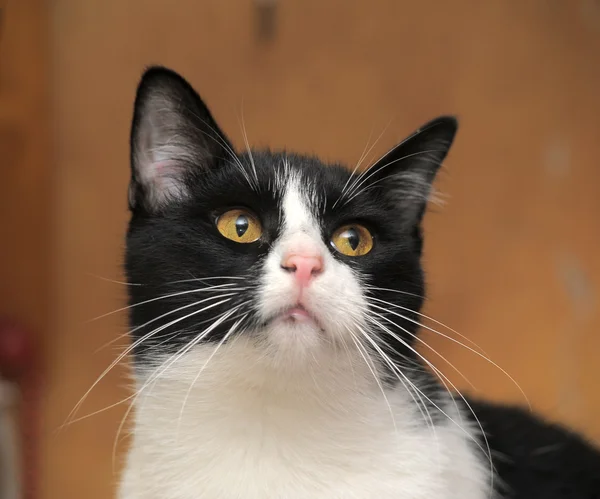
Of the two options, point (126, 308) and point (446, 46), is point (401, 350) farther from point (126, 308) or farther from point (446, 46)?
point (446, 46)

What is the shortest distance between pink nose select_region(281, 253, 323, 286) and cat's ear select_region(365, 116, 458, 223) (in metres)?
0.27

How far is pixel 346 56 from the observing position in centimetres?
171

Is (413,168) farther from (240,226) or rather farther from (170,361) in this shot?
(170,361)

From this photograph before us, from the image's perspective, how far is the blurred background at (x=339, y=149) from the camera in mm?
1692

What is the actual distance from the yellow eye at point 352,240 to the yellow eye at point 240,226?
0.11m

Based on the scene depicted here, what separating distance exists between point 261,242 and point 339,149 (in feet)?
3.35

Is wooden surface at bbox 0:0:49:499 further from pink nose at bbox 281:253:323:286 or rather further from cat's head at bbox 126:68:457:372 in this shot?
pink nose at bbox 281:253:323:286

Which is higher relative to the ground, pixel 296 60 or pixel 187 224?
pixel 296 60

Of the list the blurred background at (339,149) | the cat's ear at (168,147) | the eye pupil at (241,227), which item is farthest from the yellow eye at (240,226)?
the blurred background at (339,149)

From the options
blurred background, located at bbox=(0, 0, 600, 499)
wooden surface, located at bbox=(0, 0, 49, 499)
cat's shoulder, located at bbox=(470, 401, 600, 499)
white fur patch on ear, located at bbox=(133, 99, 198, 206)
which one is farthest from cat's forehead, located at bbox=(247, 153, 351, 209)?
wooden surface, located at bbox=(0, 0, 49, 499)

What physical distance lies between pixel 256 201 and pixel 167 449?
0.37m

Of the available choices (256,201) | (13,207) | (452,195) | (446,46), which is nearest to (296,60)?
(446,46)

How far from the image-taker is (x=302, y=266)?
2.37 ft

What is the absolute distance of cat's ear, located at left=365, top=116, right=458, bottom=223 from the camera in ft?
3.17
